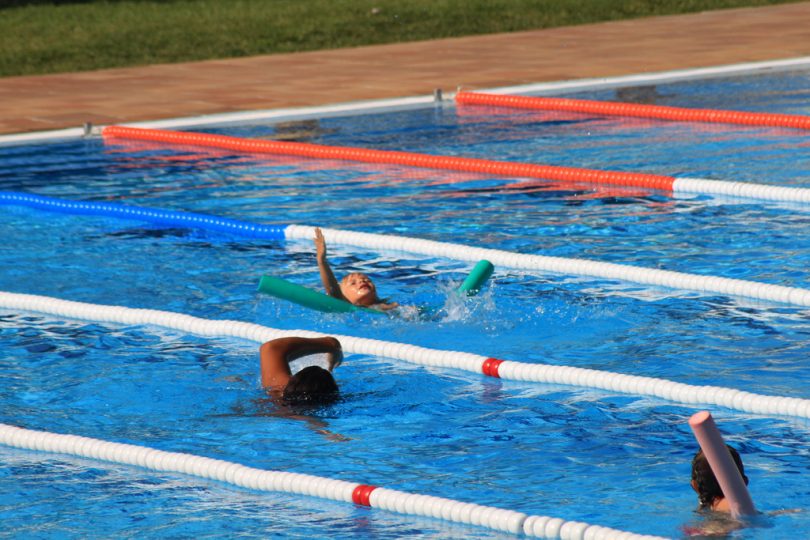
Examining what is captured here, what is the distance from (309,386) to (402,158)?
6356mm

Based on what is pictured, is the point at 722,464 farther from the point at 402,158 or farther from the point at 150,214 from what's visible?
the point at 402,158

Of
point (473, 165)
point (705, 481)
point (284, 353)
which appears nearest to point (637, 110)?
point (473, 165)

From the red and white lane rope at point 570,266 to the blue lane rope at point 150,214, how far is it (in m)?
0.25

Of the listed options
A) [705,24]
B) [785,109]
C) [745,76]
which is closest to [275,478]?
[785,109]

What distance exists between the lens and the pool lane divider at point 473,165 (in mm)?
10703

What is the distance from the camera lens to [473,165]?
12164 millimetres

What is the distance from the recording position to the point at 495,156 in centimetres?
1269

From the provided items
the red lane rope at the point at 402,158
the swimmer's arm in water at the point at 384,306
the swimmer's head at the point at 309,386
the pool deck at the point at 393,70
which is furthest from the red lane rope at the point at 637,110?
the swimmer's head at the point at 309,386

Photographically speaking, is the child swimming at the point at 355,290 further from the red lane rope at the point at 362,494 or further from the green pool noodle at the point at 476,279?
the red lane rope at the point at 362,494

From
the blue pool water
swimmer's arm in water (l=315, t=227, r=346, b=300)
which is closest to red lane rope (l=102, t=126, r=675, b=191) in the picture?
the blue pool water

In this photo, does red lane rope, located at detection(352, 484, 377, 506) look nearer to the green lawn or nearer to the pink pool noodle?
the pink pool noodle

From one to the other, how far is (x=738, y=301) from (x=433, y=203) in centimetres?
349

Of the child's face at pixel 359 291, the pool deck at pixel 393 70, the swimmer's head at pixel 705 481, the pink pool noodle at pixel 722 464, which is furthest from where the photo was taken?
the pool deck at pixel 393 70

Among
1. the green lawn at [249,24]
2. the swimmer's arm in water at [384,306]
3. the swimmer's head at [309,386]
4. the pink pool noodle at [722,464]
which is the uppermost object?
the green lawn at [249,24]
